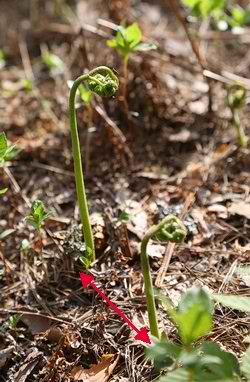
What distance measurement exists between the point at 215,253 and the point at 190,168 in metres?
0.61

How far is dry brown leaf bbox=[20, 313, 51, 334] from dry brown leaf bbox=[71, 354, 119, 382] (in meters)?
0.25

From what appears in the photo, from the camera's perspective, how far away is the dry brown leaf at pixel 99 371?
1.66 meters

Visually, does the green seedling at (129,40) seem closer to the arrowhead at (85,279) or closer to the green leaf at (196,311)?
the arrowhead at (85,279)

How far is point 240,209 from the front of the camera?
2.20 metres


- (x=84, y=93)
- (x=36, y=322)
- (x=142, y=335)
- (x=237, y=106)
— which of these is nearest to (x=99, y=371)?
(x=142, y=335)

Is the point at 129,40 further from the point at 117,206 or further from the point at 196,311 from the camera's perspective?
the point at 196,311

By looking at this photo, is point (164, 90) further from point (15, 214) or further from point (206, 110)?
point (15, 214)

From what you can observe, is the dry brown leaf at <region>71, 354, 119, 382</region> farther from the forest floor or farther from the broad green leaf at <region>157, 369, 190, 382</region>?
the broad green leaf at <region>157, 369, 190, 382</region>

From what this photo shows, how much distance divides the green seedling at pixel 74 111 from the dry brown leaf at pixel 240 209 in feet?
2.11

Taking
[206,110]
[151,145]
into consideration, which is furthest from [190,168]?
[206,110]

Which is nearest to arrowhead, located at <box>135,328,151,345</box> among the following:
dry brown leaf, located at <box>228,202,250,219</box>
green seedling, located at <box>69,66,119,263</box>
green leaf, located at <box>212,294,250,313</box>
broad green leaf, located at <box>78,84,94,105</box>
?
green seedling, located at <box>69,66,119,263</box>

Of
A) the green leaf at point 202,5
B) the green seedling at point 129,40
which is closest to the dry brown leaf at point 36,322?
the green seedling at point 129,40

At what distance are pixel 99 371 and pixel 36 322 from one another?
14.4 inches

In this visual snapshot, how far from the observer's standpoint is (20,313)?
1954mm
